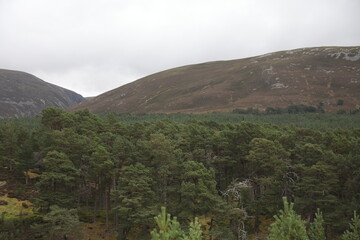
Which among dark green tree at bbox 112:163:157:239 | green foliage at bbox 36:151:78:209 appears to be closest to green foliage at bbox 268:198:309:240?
dark green tree at bbox 112:163:157:239

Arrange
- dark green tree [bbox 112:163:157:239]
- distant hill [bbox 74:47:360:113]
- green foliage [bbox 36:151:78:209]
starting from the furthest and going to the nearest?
distant hill [bbox 74:47:360:113] < green foliage [bbox 36:151:78:209] < dark green tree [bbox 112:163:157:239]

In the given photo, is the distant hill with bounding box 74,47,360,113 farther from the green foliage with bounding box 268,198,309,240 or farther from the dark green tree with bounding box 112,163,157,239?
the green foliage with bounding box 268,198,309,240

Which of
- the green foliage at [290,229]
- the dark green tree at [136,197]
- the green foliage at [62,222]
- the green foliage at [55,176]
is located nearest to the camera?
the green foliage at [290,229]

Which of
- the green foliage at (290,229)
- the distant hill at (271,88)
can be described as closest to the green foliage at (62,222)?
the green foliage at (290,229)

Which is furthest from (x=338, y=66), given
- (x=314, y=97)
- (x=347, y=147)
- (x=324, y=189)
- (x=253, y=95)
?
(x=324, y=189)

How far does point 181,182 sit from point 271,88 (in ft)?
444

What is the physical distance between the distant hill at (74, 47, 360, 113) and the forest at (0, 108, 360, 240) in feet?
321

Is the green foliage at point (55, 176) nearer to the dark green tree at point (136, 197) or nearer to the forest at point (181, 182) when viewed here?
the forest at point (181, 182)

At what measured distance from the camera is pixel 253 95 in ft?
498

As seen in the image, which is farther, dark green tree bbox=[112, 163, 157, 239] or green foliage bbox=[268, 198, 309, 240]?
dark green tree bbox=[112, 163, 157, 239]

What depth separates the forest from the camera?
25734 millimetres

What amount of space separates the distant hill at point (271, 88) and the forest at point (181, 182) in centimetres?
9799

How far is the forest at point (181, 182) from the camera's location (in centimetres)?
2573

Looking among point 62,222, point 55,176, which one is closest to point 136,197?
point 62,222
